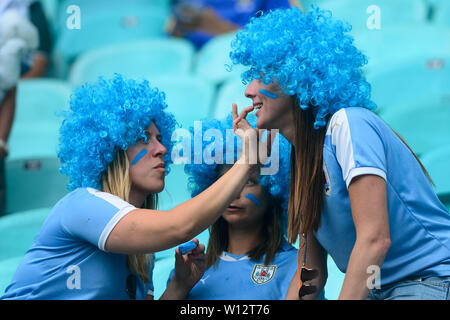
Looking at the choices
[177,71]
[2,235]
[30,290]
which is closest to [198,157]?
[30,290]

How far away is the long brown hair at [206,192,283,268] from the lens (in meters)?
2.12

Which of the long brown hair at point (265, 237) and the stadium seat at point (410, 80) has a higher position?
the stadium seat at point (410, 80)

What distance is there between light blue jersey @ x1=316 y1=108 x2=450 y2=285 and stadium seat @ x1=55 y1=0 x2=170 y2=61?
11.8ft

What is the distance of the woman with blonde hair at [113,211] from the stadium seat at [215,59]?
218 centimetres

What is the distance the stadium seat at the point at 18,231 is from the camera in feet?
8.96

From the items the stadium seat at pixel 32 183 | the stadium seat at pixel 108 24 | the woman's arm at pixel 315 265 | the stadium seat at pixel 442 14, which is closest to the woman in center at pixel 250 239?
the woman's arm at pixel 315 265

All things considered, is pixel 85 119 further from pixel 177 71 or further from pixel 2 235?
pixel 177 71

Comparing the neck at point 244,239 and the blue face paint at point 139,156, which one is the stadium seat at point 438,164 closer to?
the neck at point 244,239

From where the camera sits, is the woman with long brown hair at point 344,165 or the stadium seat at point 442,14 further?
the stadium seat at point 442,14

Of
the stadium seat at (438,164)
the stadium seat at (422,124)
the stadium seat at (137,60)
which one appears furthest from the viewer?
the stadium seat at (137,60)

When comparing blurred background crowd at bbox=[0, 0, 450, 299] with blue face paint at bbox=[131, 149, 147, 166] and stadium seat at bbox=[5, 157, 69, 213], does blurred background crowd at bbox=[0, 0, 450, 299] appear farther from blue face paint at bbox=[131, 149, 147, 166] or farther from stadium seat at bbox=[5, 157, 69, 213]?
blue face paint at bbox=[131, 149, 147, 166]

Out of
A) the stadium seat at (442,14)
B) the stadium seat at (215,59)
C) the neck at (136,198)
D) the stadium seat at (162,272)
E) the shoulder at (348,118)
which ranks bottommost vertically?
the stadium seat at (162,272)

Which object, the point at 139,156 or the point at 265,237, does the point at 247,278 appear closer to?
the point at 265,237

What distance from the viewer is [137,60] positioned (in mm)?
4531
